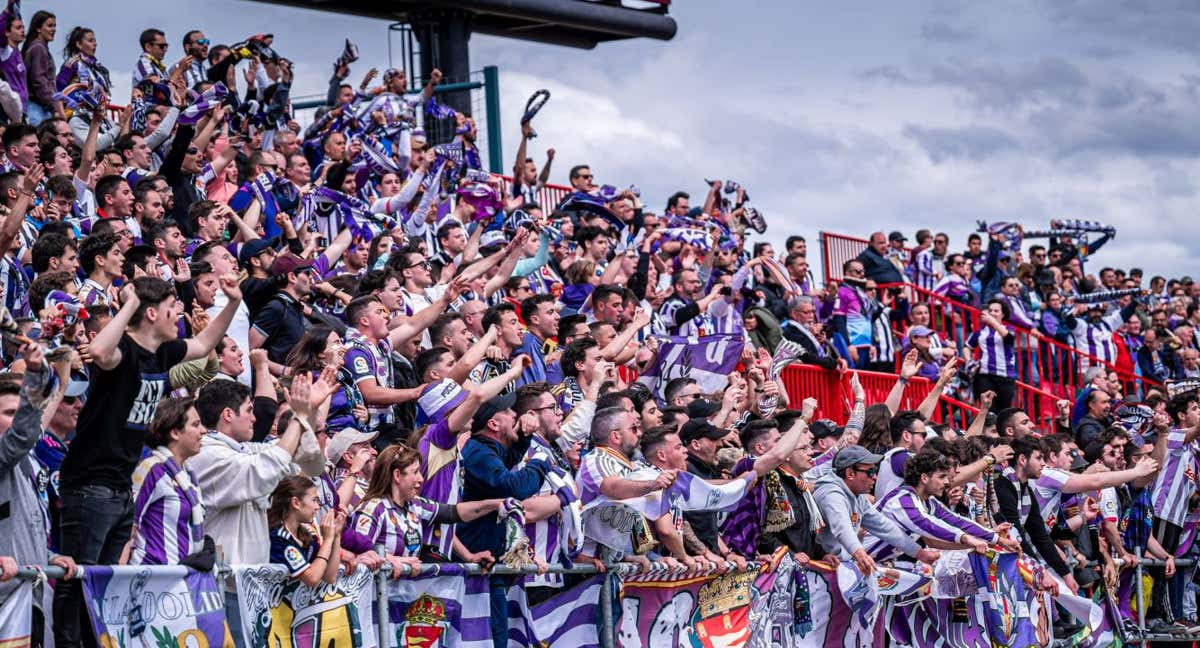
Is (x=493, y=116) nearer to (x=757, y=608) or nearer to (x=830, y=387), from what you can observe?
(x=830, y=387)

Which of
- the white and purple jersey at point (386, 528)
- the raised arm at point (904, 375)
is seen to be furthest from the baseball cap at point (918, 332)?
the white and purple jersey at point (386, 528)

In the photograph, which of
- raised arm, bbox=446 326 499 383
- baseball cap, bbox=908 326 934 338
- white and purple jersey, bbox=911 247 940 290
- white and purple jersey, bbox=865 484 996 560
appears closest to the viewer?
raised arm, bbox=446 326 499 383

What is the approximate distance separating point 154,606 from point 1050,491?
9067 millimetres

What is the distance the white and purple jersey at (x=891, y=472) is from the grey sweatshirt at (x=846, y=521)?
0.42 metres

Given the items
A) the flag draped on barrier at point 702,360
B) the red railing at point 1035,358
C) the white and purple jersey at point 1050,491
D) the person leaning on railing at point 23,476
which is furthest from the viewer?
the red railing at point 1035,358

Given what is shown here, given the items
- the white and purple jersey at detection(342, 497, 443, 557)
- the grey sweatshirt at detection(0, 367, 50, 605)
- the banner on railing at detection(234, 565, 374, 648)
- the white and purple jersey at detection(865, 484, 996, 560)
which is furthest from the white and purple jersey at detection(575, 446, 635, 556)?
the grey sweatshirt at detection(0, 367, 50, 605)

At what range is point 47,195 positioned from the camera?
1312 centimetres

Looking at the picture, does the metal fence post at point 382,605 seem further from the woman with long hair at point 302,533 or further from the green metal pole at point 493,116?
the green metal pole at point 493,116

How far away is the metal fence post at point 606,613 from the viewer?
33.7 ft

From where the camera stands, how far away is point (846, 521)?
11836 mm

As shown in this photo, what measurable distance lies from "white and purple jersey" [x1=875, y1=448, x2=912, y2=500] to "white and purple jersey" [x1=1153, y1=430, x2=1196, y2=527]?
13.6ft

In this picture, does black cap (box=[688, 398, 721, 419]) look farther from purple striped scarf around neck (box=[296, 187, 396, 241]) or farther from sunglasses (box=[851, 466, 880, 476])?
purple striped scarf around neck (box=[296, 187, 396, 241])

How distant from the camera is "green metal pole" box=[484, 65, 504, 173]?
28797mm

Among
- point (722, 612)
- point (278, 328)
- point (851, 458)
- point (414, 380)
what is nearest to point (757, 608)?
point (722, 612)
